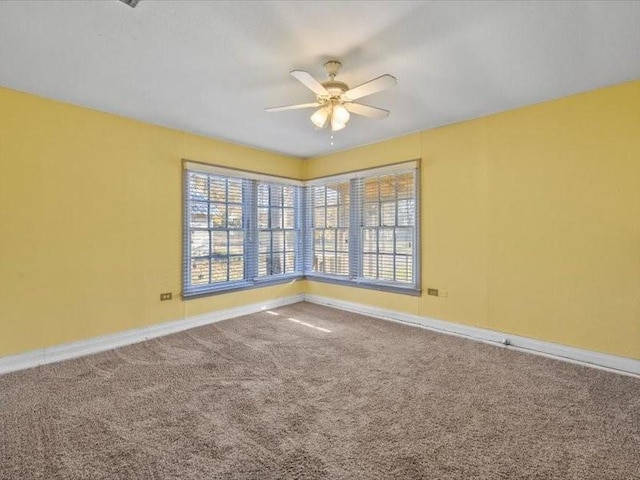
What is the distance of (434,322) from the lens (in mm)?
4195

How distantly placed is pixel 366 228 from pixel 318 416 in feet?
10.4

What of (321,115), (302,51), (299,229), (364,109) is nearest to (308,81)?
(302,51)

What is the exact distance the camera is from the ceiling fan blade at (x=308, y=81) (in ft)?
7.22

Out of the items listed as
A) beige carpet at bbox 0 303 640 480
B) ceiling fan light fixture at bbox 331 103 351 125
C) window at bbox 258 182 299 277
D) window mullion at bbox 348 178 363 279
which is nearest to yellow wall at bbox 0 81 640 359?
beige carpet at bbox 0 303 640 480

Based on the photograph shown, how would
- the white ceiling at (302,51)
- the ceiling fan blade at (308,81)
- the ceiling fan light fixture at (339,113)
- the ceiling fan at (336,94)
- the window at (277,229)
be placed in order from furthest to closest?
the window at (277,229)
the ceiling fan light fixture at (339,113)
the ceiling fan at (336,94)
the ceiling fan blade at (308,81)
the white ceiling at (302,51)

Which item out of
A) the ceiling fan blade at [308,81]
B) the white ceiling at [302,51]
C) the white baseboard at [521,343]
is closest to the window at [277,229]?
the white baseboard at [521,343]

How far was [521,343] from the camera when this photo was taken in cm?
348

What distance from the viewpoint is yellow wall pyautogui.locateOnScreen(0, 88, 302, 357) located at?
302cm

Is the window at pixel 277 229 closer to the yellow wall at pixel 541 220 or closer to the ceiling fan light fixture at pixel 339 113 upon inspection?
the yellow wall at pixel 541 220

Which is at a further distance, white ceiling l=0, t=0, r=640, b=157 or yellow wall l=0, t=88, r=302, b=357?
yellow wall l=0, t=88, r=302, b=357

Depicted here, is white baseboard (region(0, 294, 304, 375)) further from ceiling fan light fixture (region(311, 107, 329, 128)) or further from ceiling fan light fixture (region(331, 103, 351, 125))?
ceiling fan light fixture (region(331, 103, 351, 125))

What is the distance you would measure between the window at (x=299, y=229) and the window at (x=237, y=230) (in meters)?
0.01

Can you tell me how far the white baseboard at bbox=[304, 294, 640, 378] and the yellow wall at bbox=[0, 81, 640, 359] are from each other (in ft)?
0.27

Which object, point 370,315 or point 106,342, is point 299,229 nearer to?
point 370,315
